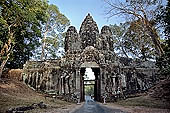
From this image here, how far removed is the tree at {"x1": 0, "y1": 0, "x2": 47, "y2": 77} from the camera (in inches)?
494

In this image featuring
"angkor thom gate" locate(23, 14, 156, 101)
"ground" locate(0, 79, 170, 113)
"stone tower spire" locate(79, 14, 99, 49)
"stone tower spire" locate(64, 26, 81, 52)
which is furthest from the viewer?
"stone tower spire" locate(79, 14, 99, 49)

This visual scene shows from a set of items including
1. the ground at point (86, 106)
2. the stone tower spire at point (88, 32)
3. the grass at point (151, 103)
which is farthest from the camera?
the stone tower spire at point (88, 32)

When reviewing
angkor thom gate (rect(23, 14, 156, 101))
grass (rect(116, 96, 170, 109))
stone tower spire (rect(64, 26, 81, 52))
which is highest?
stone tower spire (rect(64, 26, 81, 52))

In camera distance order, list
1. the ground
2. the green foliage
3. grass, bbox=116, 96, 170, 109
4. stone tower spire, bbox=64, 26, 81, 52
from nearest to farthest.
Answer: the ground
grass, bbox=116, 96, 170, 109
the green foliage
stone tower spire, bbox=64, 26, 81, 52

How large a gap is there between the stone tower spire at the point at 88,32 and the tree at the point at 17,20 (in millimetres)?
6389

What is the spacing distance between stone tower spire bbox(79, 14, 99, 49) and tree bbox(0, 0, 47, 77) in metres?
6.39

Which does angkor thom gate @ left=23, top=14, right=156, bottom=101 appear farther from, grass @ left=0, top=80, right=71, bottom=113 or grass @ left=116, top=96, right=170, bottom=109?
grass @ left=116, top=96, right=170, bottom=109

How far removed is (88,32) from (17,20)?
979 centimetres

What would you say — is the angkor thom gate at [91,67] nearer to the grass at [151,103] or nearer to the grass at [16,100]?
the grass at [16,100]

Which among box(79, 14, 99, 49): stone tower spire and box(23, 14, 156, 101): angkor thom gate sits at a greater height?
box(79, 14, 99, 49): stone tower spire

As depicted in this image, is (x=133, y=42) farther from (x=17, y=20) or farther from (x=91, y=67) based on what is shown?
(x=17, y=20)

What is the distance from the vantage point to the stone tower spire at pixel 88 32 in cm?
2031

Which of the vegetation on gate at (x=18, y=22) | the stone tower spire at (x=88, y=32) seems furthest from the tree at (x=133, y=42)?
the vegetation on gate at (x=18, y=22)

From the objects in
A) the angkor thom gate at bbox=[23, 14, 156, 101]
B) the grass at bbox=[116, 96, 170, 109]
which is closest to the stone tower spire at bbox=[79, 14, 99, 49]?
the angkor thom gate at bbox=[23, 14, 156, 101]
